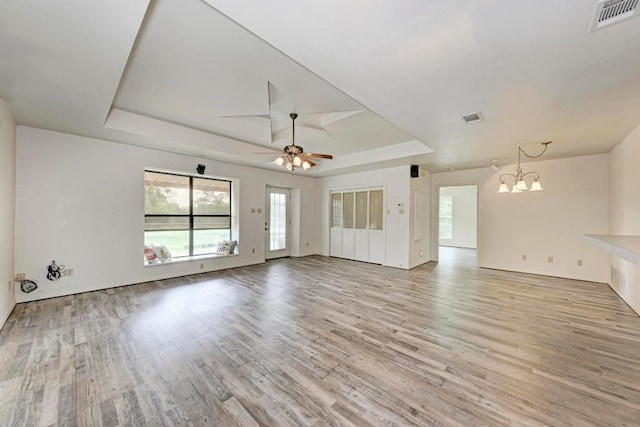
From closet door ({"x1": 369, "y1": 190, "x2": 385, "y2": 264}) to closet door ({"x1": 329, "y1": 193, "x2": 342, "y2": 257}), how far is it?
1.10m

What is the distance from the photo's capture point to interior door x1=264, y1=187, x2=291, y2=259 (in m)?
7.30

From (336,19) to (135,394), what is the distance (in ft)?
Result: 9.86

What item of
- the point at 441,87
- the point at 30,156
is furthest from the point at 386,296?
the point at 30,156

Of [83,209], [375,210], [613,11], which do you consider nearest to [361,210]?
[375,210]

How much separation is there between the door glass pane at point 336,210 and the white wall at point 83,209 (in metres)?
4.07

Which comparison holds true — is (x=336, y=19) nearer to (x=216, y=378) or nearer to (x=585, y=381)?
(x=216, y=378)

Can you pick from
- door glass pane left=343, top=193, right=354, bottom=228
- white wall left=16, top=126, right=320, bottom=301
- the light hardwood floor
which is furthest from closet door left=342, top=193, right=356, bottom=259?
white wall left=16, top=126, right=320, bottom=301

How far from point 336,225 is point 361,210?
1052mm

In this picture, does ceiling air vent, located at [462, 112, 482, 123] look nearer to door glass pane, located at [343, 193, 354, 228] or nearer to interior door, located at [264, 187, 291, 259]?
door glass pane, located at [343, 193, 354, 228]

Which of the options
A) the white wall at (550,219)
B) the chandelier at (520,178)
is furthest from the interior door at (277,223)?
the chandelier at (520,178)

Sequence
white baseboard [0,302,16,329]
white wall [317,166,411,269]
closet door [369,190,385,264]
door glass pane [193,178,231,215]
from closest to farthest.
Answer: white baseboard [0,302,16,329], door glass pane [193,178,231,215], white wall [317,166,411,269], closet door [369,190,385,264]

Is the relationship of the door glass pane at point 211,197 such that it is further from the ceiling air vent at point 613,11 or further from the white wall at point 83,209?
the ceiling air vent at point 613,11

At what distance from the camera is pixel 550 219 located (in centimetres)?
551

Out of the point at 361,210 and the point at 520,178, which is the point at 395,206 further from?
the point at 520,178
